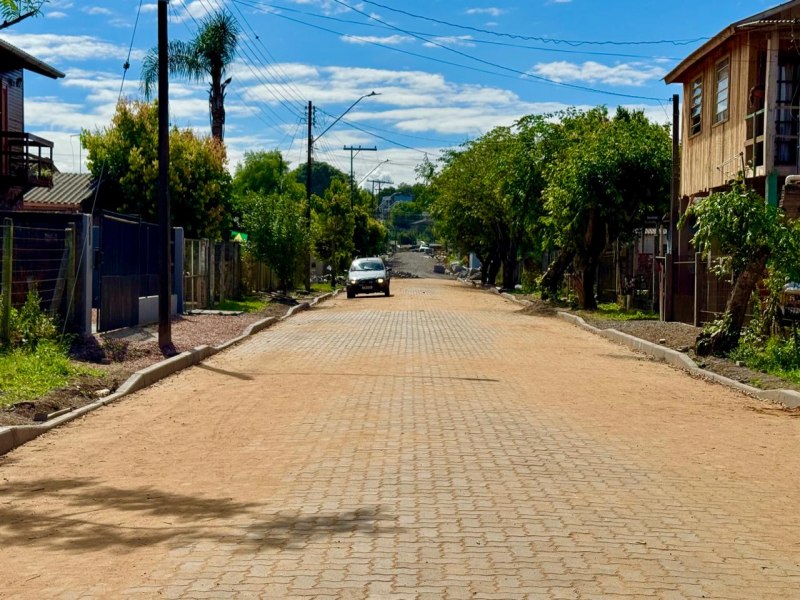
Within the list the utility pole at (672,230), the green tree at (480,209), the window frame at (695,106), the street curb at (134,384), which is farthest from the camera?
the green tree at (480,209)

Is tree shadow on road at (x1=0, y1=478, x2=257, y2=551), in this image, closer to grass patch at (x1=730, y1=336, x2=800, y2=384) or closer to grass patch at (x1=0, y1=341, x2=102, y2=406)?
grass patch at (x1=0, y1=341, x2=102, y2=406)

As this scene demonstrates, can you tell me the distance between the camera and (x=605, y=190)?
3177 centimetres

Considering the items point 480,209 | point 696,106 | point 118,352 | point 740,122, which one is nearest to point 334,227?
point 480,209

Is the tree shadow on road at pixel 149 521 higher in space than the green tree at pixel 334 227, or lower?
lower

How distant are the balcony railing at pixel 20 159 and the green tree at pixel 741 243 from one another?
21565 mm

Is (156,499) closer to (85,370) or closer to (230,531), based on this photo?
(230,531)

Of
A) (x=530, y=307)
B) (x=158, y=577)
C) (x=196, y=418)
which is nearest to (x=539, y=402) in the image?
(x=196, y=418)

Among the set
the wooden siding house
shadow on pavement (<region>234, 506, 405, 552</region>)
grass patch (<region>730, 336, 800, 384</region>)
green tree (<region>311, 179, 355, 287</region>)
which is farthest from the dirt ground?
green tree (<region>311, 179, 355, 287</region>)

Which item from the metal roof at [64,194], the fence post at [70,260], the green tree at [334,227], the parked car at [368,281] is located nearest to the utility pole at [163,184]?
the fence post at [70,260]

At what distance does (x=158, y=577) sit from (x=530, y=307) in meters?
32.1

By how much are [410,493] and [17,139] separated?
94.3 ft

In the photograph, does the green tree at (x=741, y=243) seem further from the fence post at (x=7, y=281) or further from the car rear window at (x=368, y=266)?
the car rear window at (x=368, y=266)

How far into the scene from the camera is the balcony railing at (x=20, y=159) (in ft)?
105

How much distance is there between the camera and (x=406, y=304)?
39062 millimetres
